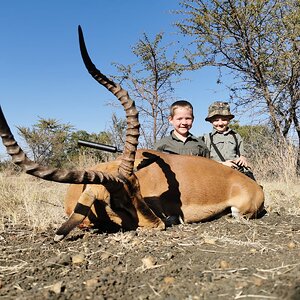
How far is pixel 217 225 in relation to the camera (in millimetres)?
4520

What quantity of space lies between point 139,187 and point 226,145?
3.01m

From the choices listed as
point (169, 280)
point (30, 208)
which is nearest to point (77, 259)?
point (169, 280)

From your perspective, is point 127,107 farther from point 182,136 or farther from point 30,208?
point 30,208

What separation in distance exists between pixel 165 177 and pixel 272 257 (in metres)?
2.05

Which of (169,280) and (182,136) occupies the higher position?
(182,136)

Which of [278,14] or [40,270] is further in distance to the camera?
[278,14]

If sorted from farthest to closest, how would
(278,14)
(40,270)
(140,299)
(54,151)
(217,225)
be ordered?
(54,151) < (278,14) < (217,225) < (40,270) < (140,299)

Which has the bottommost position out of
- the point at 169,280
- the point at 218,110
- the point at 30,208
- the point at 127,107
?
the point at 30,208

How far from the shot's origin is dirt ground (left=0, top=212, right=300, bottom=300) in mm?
2232

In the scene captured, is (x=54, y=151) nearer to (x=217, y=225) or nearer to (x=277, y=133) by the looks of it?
(x=277, y=133)

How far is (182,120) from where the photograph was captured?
19.1ft

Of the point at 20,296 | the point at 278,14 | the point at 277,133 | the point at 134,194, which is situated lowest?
the point at 20,296

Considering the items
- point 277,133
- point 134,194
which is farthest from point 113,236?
point 277,133

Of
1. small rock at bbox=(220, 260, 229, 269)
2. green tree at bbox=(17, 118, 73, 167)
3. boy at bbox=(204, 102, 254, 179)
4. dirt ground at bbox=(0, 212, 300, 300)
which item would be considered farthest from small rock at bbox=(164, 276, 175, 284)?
green tree at bbox=(17, 118, 73, 167)
